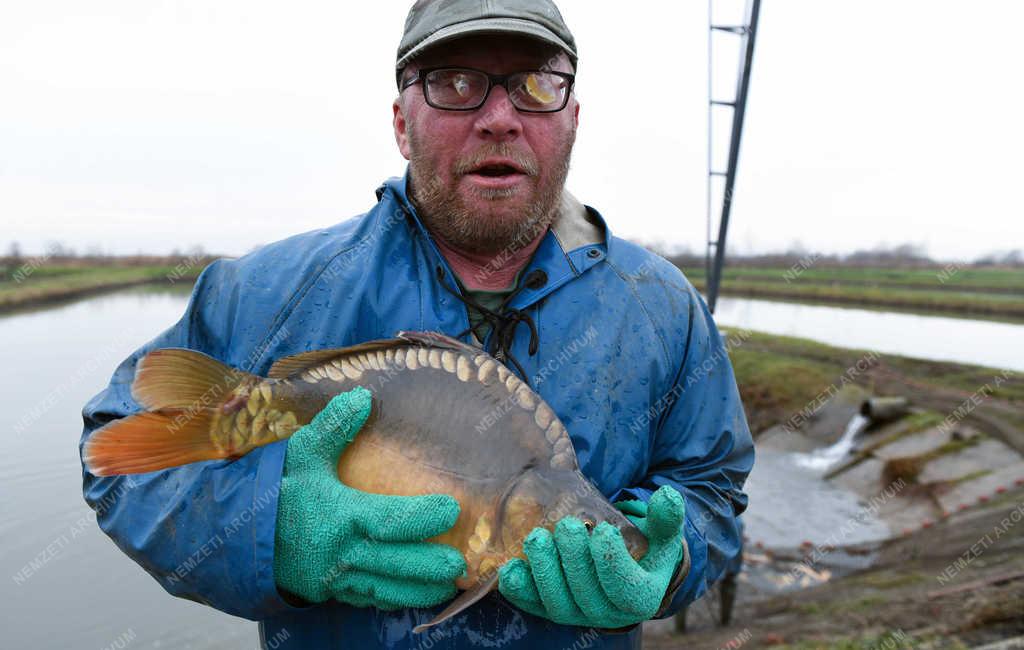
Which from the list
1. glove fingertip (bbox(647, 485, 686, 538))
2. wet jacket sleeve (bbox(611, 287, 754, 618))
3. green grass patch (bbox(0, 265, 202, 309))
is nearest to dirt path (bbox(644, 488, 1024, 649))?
wet jacket sleeve (bbox(611, 287, 754, 618))

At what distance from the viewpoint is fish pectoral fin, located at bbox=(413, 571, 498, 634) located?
1494mm

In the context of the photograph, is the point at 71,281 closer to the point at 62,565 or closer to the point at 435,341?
the point at 62,565

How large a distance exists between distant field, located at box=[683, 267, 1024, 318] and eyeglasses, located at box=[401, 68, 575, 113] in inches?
1280

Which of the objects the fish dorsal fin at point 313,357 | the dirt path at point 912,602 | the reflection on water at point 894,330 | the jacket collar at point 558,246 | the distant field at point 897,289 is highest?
the jacket collar at point 558,246

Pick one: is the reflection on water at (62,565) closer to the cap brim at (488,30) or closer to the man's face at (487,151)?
the man's face at (487,151)

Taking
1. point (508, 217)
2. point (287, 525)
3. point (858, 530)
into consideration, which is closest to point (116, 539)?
point (287, 525)

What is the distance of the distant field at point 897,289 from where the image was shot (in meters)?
32.1

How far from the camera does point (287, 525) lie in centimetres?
159

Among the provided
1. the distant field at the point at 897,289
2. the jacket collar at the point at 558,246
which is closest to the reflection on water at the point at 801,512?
the jacket collar at the point at 558,246

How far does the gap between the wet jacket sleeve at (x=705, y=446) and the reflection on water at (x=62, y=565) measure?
18.9 feet

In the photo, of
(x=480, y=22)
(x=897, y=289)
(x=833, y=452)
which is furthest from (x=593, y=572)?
(x=897, y=289)

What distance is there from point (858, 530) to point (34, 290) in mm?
29652

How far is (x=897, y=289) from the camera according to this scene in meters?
39.9

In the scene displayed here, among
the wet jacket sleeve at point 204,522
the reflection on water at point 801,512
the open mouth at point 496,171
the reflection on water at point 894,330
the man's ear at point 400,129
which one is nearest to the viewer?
the wet jacket sleeve at point 204,522
